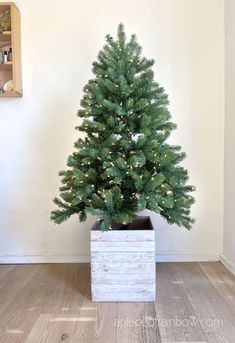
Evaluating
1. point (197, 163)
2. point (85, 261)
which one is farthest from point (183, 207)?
point (85, 261)

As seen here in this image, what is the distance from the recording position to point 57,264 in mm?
2057

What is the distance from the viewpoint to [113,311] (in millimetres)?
1421

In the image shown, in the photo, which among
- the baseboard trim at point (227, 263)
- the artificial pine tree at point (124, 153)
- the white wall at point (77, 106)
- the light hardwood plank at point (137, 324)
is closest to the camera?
the light hardwood plank at point (137, 324)

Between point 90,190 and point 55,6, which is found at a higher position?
point 55,6

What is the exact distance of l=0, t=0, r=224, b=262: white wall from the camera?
6.58 feet

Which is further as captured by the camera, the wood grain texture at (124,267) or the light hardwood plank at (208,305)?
the wood grain texture at (124,267)

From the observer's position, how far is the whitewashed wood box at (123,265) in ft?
4.89

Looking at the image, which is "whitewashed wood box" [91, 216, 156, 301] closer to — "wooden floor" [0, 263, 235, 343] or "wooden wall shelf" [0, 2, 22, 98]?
"wooden floor" [0, 263, 235, 343]

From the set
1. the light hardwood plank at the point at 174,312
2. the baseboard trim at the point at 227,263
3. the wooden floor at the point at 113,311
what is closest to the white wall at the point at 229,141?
the baseboard trim at the point at 227,263

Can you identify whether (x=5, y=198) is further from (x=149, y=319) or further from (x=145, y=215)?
(x=149, y=319)

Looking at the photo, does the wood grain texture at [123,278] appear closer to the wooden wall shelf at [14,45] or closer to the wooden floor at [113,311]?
the wooden floor at [113,311]

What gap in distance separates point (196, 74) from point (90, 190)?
114cm

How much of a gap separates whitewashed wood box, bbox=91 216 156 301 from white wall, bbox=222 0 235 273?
2.21ft

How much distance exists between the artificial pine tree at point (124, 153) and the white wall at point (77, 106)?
518mm
